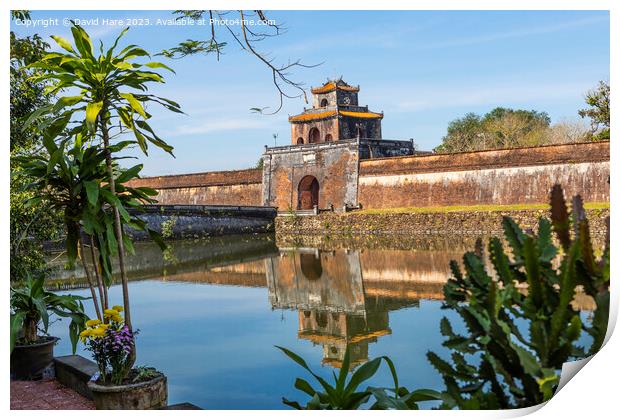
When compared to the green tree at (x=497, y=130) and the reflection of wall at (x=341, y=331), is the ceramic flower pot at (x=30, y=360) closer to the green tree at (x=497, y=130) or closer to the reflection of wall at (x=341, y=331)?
the reflection of wall at (x=341, y=331)

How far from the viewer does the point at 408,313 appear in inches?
313

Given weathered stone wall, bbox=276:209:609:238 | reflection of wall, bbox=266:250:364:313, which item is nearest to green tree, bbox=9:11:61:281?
reflection of wall, bbox=266:250:364:313

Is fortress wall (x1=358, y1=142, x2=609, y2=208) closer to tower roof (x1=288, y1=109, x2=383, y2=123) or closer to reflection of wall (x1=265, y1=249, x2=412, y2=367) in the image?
tower roof (x1=288, y1=109, x2=383, y2=123)

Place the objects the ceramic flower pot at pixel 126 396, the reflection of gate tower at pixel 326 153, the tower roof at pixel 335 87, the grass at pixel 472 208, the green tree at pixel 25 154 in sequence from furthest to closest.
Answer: the tower roof at pixel 335 87, the reflection of gate tower at pixel 326 153, the grass at pixel 472 208, the green tree at pixel 25 154, the ceramic flower pot at pixel 126 396

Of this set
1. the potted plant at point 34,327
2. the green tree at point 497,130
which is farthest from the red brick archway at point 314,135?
the potted plant at point 34,327

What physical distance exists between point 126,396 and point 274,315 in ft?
15.6

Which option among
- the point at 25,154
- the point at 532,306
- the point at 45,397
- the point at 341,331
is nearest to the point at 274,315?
the point at 341,331

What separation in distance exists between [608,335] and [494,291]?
3.99ft

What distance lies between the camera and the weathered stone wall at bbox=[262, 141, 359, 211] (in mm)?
23500

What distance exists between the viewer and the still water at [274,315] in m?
5.48

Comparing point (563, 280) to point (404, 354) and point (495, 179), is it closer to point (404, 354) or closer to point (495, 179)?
point (404, 354)

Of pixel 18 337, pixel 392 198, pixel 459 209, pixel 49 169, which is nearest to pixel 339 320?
pixel 18 337

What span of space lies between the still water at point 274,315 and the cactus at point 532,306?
138 centimetres

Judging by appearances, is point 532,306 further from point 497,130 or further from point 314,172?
point 497,130
